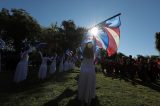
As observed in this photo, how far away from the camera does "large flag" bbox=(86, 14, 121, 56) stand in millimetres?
14289

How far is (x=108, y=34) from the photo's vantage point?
1473 cm

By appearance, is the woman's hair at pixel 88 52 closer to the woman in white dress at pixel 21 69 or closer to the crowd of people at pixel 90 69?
the crowd of people at pixel 90 69

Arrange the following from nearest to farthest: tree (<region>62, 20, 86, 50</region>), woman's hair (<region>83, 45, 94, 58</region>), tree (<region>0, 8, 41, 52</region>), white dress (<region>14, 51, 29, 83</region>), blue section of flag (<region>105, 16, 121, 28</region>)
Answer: woman's hair (<region>83, 45, 94, 58</region>), blue section of flag (<region>105, 16, 121, 28</region>), white dress (<region>14, 51, 29, 83</region>), tree (<region>0, 8, 41, 52</region>), tree (<region>62, 20, 86, 50</region>)

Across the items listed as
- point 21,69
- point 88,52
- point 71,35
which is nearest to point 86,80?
point 88,52

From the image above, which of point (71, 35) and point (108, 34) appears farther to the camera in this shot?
point (71, 35)

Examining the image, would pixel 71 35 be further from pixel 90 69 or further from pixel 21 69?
pixel 90 69

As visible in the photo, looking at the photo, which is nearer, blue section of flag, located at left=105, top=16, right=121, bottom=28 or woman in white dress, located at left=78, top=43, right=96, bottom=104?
woman in white dress, located at left=78, top=43, right=96, bottom=104

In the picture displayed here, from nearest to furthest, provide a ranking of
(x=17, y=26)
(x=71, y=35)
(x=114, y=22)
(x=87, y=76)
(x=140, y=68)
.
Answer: (x=87, y=76), (x=114, y=22), (x=140, y=68), (x=17, y=26), (x=71, y=35)

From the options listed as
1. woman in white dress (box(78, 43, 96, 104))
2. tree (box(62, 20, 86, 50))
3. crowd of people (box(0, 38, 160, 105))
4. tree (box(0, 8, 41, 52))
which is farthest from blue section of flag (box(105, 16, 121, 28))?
tree (box(62, 20, 86, 50))

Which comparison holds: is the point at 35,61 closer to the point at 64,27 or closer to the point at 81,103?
the point at 64,27

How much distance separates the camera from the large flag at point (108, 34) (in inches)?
563

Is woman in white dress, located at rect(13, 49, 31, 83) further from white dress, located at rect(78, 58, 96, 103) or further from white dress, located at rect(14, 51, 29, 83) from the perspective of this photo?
white dress, located at rect(78, 58, 96, 103)

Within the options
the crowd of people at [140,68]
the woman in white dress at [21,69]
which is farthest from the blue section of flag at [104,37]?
the crowd of people at [140,68]

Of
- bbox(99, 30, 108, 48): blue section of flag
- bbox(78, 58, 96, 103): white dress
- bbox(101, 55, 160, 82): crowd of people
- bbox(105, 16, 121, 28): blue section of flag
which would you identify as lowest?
bbox(78, 58, 96, 103): white dress
